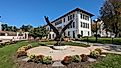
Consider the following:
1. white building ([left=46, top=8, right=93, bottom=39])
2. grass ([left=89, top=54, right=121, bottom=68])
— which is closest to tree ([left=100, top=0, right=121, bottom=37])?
white building ([left=46, top=8, right=93, bottom=39])

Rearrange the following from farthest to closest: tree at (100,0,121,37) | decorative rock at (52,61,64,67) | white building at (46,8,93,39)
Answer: white building at (46,8,93,39), tree at (100,0,121,37), decorative rock at (52,61,64,67)

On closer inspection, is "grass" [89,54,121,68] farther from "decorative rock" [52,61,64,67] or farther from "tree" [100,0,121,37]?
"tree" [100,0,121,37]

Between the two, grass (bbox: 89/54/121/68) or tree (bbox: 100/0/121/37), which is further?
tree (bbox: 100/0/121/37)

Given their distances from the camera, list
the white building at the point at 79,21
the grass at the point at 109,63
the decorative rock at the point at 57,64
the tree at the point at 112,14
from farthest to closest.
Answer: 1. the white building at the point at 79,21
2. the tree at the point at 112,14
3. the decorative rock at the point at 57,64
4. the grass at the point at 109,63

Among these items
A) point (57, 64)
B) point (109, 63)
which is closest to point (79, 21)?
point (109, 63)

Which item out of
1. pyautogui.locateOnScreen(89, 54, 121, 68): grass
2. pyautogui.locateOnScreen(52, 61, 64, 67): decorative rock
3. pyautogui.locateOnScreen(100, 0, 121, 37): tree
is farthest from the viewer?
pyautogui.locateOnScreen(100, 0, 121, 37): tree

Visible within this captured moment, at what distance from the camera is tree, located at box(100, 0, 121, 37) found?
47156 millimetres

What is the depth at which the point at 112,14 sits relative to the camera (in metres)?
48.4

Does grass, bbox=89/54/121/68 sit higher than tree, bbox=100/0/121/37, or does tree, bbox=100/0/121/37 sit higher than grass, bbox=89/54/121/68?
tree, bbox=100/0/121/37

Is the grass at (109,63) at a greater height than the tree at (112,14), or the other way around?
the tree at (112,14)

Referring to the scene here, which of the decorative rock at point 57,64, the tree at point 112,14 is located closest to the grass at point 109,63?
the decorative rock at point 57,64

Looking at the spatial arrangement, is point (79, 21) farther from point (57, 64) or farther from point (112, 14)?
point (57, 64)

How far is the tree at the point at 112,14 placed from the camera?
4716 cm

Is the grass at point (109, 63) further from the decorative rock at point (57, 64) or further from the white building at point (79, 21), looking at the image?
the white building at point (79, 21)
